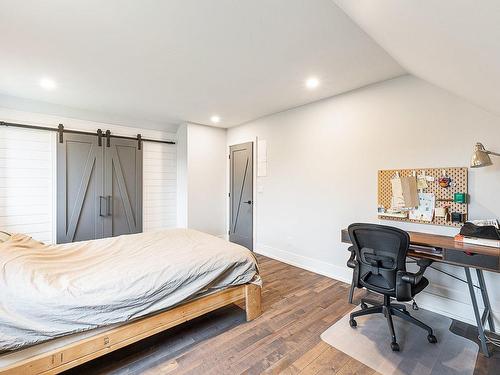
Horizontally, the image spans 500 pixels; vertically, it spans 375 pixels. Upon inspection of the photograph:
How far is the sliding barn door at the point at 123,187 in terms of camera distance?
4102 mm

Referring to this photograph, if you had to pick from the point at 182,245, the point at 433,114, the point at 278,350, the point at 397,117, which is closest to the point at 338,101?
the point at 397,117

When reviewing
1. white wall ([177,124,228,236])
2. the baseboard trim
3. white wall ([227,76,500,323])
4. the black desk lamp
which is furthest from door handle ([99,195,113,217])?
the black desk lamp

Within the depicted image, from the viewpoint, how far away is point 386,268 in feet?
6.55

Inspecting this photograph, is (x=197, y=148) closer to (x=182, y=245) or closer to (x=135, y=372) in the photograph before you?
(x=182, y=245)

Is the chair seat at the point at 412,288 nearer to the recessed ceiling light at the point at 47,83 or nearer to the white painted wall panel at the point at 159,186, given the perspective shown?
the white painted wall panel at the point at 159,186

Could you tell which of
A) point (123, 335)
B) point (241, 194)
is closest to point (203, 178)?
point (241, 194)

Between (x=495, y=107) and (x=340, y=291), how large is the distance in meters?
2.34

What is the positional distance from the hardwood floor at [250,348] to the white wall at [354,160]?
89 centimetres

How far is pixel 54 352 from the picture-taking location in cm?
145

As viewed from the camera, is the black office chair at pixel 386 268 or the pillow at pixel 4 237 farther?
the pillow at pixel 4 237

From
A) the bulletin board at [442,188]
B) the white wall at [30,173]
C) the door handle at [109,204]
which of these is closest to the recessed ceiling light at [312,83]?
the bulletin board at [442,188]

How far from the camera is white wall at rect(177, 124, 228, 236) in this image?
4.65 m

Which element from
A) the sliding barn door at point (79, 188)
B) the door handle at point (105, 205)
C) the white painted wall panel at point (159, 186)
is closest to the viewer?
the sliding barn door at point (79, 188)

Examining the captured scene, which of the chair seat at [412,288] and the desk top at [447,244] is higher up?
the desk top at [447,244]
